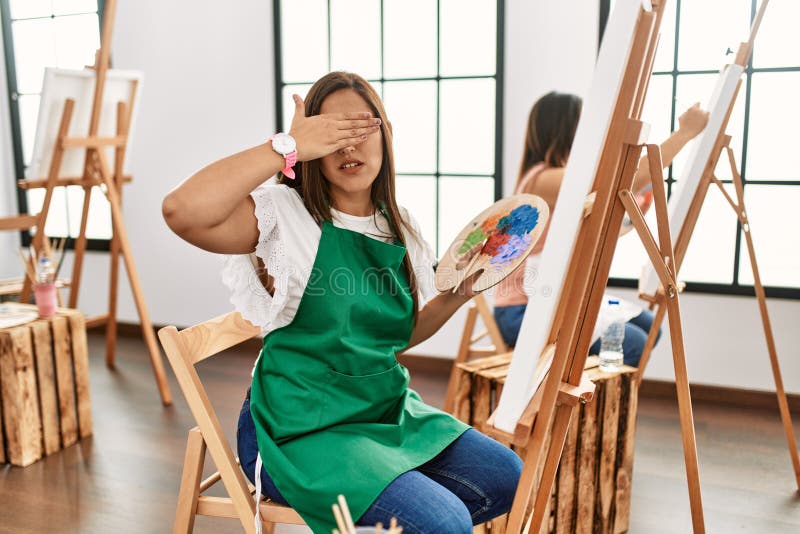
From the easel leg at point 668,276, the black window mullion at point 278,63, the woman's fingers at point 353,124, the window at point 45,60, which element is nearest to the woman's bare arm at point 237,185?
the woman's fingers at point 353,124

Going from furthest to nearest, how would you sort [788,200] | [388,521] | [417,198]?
[417,198] < [788,200] < [388,521]

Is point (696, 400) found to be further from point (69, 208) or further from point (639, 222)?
point (69, 208)

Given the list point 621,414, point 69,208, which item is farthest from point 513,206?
point 69,208

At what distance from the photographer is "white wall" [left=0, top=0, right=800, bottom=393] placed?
3234mm

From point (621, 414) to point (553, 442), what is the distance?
0.74 m

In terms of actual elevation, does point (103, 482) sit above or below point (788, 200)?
below

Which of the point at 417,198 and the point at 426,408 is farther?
the point at 417,198

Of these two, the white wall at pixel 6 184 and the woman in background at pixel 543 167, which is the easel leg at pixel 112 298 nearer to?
the white wall at pixel 6 184

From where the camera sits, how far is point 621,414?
209 cm

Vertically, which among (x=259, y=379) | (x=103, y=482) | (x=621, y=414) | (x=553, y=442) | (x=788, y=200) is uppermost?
(x=788, y=200)

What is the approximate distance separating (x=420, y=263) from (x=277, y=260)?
399 mm

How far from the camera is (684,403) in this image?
1.59 m

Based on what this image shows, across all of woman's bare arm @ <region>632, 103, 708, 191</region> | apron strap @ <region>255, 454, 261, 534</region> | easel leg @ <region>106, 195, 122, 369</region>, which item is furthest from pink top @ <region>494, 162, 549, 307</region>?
easel leg @ <region>106, 195, 122, 369</region>

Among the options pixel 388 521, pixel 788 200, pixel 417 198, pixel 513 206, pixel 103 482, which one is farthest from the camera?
pixel 417 198
